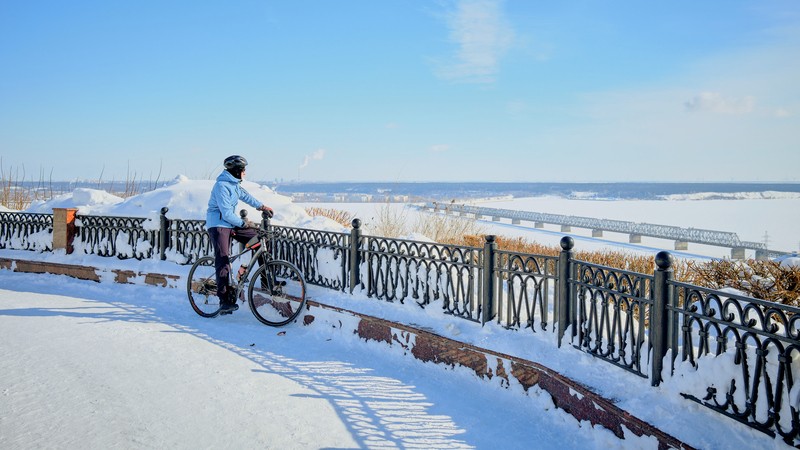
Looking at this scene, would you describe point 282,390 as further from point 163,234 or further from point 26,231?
point 26,231

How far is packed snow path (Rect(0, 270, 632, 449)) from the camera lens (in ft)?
13.9

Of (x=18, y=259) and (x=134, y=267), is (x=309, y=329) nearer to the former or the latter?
(x=134, y=267)

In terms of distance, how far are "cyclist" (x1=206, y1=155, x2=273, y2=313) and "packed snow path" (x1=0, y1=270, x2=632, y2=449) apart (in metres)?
0.47

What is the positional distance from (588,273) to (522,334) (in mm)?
958

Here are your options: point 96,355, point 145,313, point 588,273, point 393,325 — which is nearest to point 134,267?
point 145,313

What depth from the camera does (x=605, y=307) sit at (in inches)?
191

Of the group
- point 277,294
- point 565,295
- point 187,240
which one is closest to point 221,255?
point 277,294

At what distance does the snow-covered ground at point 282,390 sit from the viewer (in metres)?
4.13

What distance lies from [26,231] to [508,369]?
10.9 metres

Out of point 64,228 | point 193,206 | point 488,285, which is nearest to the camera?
point 488,285

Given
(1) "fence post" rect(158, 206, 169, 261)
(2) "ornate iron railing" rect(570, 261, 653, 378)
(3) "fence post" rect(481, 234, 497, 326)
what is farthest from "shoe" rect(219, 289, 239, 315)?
(2) "ornate iron railing" rect(570, 261, 653, 378)

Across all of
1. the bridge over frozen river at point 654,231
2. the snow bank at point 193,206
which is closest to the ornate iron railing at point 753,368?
the snow bank at point 193,206

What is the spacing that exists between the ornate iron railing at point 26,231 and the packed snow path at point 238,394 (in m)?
4.71

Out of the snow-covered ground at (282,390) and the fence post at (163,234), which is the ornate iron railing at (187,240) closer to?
the fence post at (163,234)
